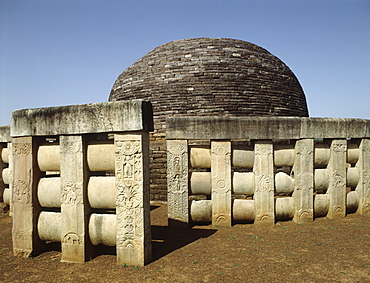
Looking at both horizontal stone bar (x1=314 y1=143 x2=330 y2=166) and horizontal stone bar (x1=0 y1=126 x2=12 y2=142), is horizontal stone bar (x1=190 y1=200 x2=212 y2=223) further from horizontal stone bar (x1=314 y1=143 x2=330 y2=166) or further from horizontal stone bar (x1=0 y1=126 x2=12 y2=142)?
horizontal stone bar (x1=0 y1=126 x2=12 y2=142)

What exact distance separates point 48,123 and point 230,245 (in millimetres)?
3554

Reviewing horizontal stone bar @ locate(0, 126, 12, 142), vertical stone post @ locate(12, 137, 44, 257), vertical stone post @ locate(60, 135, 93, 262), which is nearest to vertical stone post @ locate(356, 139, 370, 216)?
vertical stone post @ locate(60, 135, 93, 262)

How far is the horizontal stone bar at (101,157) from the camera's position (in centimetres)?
411

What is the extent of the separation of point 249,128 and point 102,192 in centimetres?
318

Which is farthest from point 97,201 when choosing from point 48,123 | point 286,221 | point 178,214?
point 286,221

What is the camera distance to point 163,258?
4219 mm

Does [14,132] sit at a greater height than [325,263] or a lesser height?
greater

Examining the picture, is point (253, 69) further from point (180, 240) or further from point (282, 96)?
point (180, 240)

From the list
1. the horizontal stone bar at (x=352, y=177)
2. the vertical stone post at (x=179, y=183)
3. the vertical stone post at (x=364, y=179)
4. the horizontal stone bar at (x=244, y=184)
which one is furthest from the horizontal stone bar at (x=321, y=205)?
the vertical stone post at (x=179, y=183)

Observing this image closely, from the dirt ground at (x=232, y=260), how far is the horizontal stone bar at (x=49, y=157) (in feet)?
4.64

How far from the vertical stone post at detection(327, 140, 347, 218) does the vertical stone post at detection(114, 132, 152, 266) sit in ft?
14.4

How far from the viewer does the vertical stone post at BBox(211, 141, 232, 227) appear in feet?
18.9

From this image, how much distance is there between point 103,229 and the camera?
4.13 meters

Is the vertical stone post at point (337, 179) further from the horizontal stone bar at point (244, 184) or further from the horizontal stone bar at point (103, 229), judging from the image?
the horizontal stone bar at point (103, 229)
